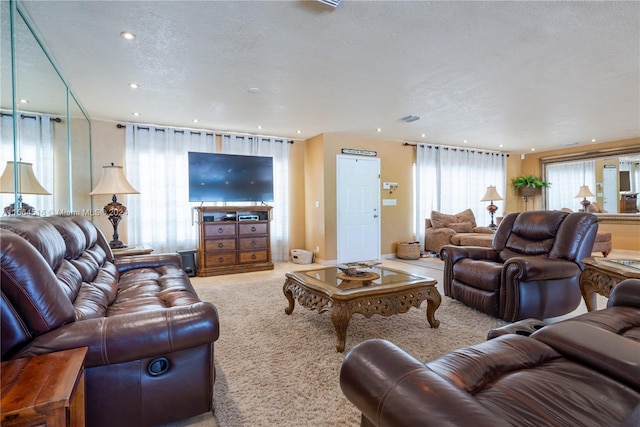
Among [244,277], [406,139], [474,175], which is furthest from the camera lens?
[474,175]

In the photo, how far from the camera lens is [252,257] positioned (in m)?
5.38

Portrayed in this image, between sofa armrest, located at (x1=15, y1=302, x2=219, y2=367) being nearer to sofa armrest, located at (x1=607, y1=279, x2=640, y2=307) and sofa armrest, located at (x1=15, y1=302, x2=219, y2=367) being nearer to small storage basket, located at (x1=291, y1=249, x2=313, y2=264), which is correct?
sofa armrest, located at (x1=607, y1=279, x2=640, y2=307)

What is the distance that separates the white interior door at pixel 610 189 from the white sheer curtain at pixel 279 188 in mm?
7073

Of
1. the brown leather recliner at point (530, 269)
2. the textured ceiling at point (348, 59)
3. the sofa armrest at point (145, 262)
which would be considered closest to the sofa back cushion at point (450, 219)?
the textured ceiling at point (348, 59)

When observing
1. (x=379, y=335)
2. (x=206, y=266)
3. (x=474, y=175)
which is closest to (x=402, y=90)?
(x=379, y=335)

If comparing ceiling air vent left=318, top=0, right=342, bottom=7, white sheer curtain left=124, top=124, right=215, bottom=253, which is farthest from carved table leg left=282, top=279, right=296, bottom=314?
white sheer curtain left=124, top=124, right=215, bottom=253

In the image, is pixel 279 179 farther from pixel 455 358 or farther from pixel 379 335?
pixel 455 358

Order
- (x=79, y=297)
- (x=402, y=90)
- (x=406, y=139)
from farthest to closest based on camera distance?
(x=406, y=139) < (x=402, y=90) < (x=79, y=297)

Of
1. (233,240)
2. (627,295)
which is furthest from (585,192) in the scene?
(233,240)

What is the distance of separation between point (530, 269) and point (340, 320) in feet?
5.44

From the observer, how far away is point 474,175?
766cm

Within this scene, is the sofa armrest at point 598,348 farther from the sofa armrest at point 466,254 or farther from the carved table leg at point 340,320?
the sofa armrest at point 466,254

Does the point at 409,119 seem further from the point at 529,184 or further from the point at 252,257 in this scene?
the point at 529,184

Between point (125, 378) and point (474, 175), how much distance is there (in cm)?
793
